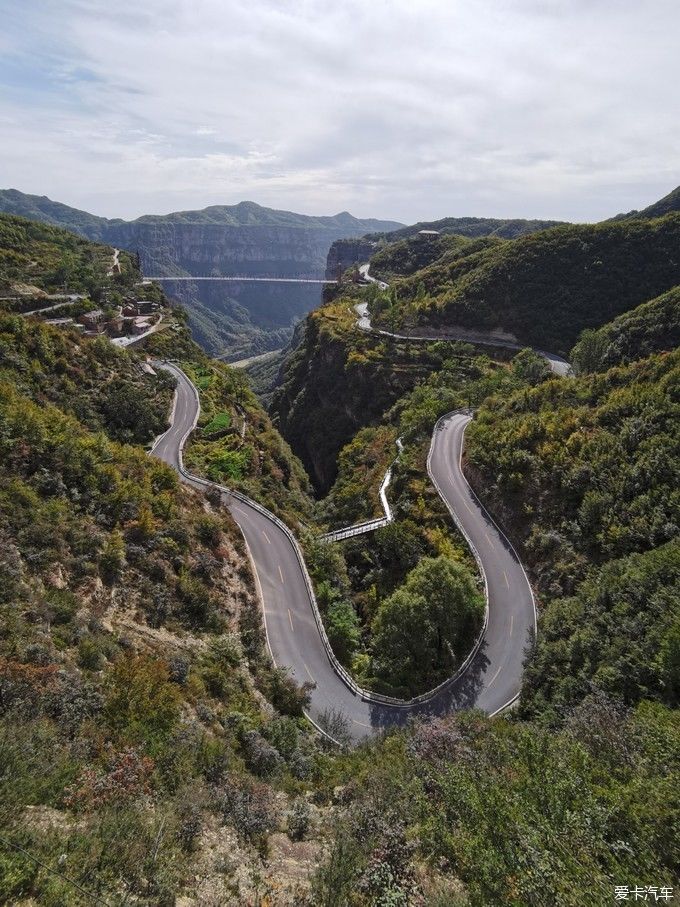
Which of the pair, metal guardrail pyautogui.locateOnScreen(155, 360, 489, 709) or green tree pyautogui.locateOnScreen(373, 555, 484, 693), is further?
green tree pyautogui.locateOnScreen(373, 555, 484, 693)

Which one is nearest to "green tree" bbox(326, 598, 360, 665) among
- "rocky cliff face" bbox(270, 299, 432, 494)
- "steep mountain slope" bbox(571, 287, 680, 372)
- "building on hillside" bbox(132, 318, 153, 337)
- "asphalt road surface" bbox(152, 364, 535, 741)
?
"asphalt road surface" bbox(152, 364, 535, 741)

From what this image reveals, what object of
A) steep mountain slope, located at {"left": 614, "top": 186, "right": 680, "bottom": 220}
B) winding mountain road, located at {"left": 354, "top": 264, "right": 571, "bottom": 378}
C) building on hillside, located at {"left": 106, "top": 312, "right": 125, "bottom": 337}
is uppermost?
steep mountain slope, located at {"left": 614, "top": 186, "right": 680, "bottom": 220}

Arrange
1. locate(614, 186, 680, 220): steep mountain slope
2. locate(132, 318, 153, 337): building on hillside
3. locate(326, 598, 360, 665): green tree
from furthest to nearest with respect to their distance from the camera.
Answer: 1. locate(614, 186, 680, 220): steep mountain slope
2. locate(132, 318, 153, 337): building on hillside
3. locate(326, 598, 360, 665): green tree

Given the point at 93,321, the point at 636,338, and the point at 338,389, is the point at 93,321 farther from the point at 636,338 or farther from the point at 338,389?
the point at 636,338

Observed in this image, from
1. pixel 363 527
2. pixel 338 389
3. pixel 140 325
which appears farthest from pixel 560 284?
pixel 140 325

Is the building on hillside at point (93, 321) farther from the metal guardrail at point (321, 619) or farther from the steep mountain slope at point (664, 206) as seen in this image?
the steep mountain slope at point (664, 206)

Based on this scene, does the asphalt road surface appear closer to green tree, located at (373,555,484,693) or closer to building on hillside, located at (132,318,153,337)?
green tree, located at (373,555,484,693)

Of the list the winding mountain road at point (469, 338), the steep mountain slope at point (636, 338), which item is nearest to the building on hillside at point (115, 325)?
the winding mountain road at point (469, 338)

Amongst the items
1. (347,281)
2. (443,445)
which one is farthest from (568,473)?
(347,281)

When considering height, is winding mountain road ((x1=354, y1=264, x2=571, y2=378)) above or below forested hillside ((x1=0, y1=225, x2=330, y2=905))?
above

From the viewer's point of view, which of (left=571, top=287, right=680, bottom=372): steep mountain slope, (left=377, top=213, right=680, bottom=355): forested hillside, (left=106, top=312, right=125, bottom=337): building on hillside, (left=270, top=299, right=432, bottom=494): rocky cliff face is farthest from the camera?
(left=377, top=213, right=680, bottom=355): forested hillside
